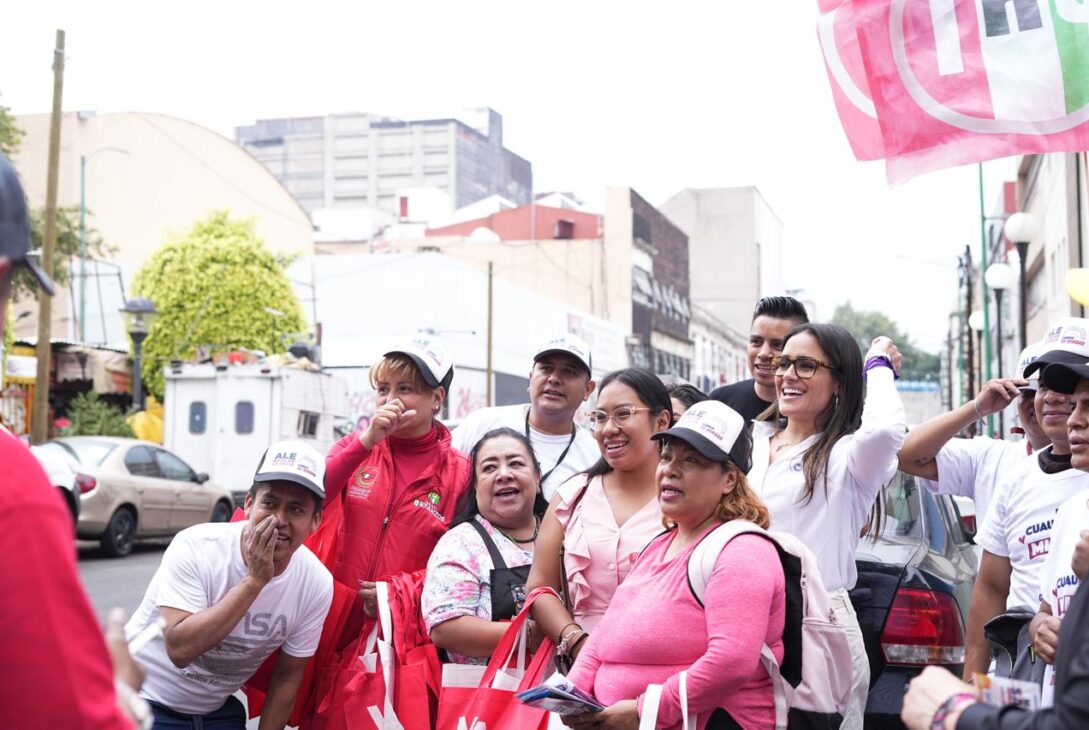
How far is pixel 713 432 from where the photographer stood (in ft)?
11.7

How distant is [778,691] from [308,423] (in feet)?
72.1

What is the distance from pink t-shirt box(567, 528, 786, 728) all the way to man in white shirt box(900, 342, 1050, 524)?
4.85 feet

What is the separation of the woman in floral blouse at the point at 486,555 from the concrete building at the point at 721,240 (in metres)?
87.4

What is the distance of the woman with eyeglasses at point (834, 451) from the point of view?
13.3 ft

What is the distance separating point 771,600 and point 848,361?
4.56 feet

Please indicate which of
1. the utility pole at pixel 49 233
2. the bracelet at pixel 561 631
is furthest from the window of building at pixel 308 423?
the bracelet at pixel 561 631

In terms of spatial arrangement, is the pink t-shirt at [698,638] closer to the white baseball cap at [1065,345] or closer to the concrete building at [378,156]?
the white baseball cap at [1065,345]

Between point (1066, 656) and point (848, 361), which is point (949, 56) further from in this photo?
point (1066, 656)

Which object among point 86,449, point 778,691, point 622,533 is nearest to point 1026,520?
point 778,691

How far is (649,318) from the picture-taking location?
6450 cm

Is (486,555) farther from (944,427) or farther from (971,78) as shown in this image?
(971,78)

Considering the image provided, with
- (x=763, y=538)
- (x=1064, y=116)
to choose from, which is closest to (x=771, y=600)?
(x=763, y=538)

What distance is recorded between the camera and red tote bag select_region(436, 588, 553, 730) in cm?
395

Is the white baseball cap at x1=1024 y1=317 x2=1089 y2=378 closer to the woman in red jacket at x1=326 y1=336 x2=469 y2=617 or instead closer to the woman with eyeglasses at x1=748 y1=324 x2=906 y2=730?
the woman with eyeglasses at x1=748 y1=324 x2=906 y2=730
